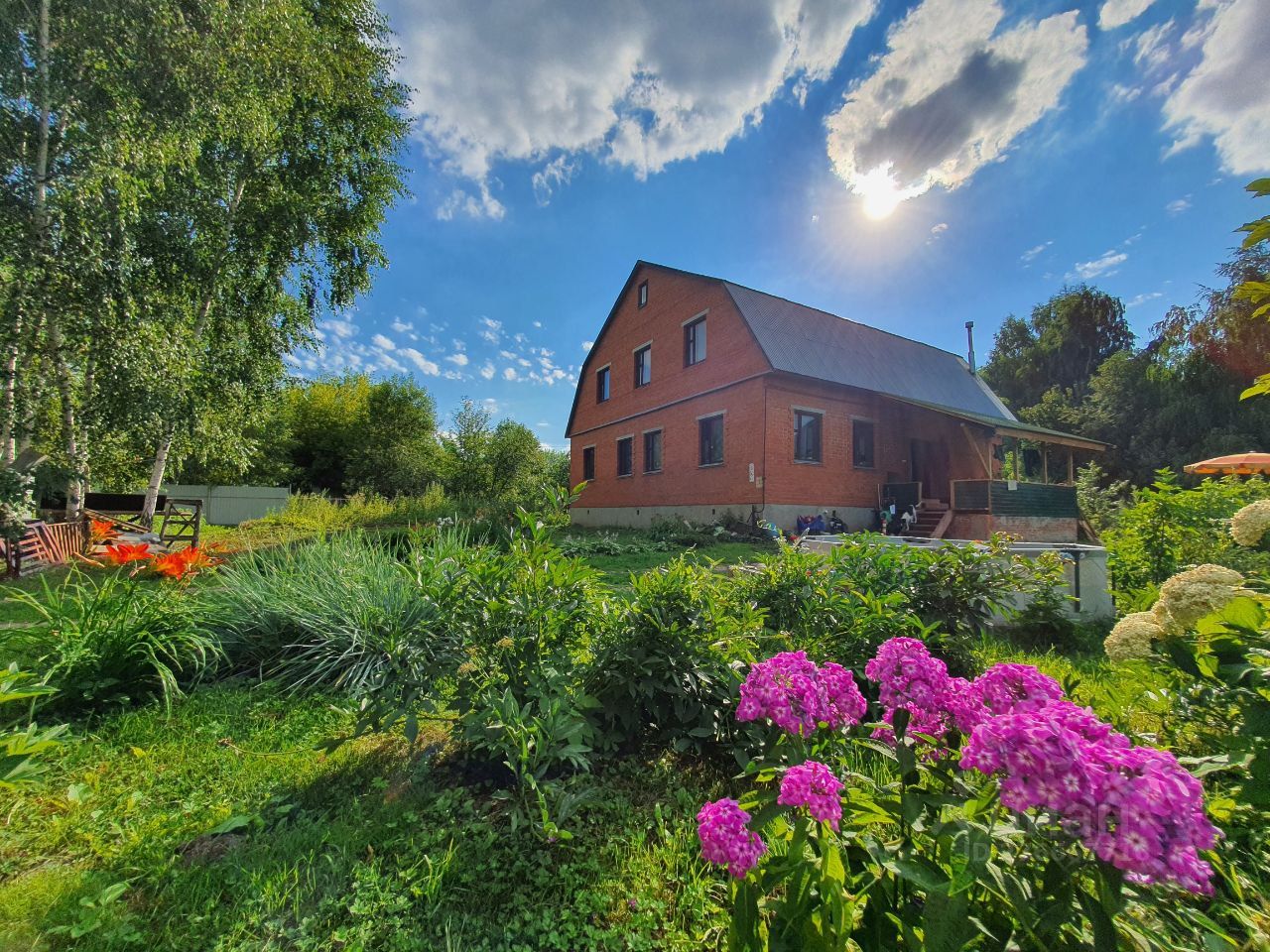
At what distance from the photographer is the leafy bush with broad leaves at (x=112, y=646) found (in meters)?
2.59

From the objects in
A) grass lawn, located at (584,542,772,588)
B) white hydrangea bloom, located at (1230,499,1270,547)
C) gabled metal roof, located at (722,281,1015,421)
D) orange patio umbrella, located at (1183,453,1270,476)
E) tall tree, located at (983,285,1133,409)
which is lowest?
grass lawn, located at (584,542,772,588)

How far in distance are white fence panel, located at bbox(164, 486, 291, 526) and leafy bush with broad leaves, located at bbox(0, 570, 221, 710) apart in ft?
79.7

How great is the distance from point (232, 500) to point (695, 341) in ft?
76.6

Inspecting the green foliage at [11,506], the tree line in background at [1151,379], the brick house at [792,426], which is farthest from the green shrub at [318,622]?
the tree line in background at [1151,379]

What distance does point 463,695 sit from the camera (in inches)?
78.5

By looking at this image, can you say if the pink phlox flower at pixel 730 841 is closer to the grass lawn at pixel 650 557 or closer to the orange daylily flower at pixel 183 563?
the orange daylily flower at pixel 183 563

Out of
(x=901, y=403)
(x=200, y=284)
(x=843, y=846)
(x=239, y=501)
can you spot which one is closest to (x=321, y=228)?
(x=200, y=284)

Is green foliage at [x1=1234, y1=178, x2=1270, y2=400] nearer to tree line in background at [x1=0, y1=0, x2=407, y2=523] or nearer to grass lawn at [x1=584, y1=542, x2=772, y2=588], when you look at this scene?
grass lawn at [x1=584, y1=542, x2=772, y2=588]

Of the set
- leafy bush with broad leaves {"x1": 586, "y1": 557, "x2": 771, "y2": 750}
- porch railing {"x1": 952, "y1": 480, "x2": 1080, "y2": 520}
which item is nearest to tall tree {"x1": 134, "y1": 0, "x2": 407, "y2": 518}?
leafy bush with broad leaves {"x1": 586, "y1": 557, "x2": 771, "y2": 750}

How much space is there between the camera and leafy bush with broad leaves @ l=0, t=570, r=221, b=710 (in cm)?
259

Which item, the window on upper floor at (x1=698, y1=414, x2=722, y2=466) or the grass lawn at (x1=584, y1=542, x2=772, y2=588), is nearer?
the grass lawn at (x1=584, y1=542, x2=772, y2=588)

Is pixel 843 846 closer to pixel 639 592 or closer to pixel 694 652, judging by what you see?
pixel 694 652

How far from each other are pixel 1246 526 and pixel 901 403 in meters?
13.4

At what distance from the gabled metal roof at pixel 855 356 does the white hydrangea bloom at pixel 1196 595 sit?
1165 cm
